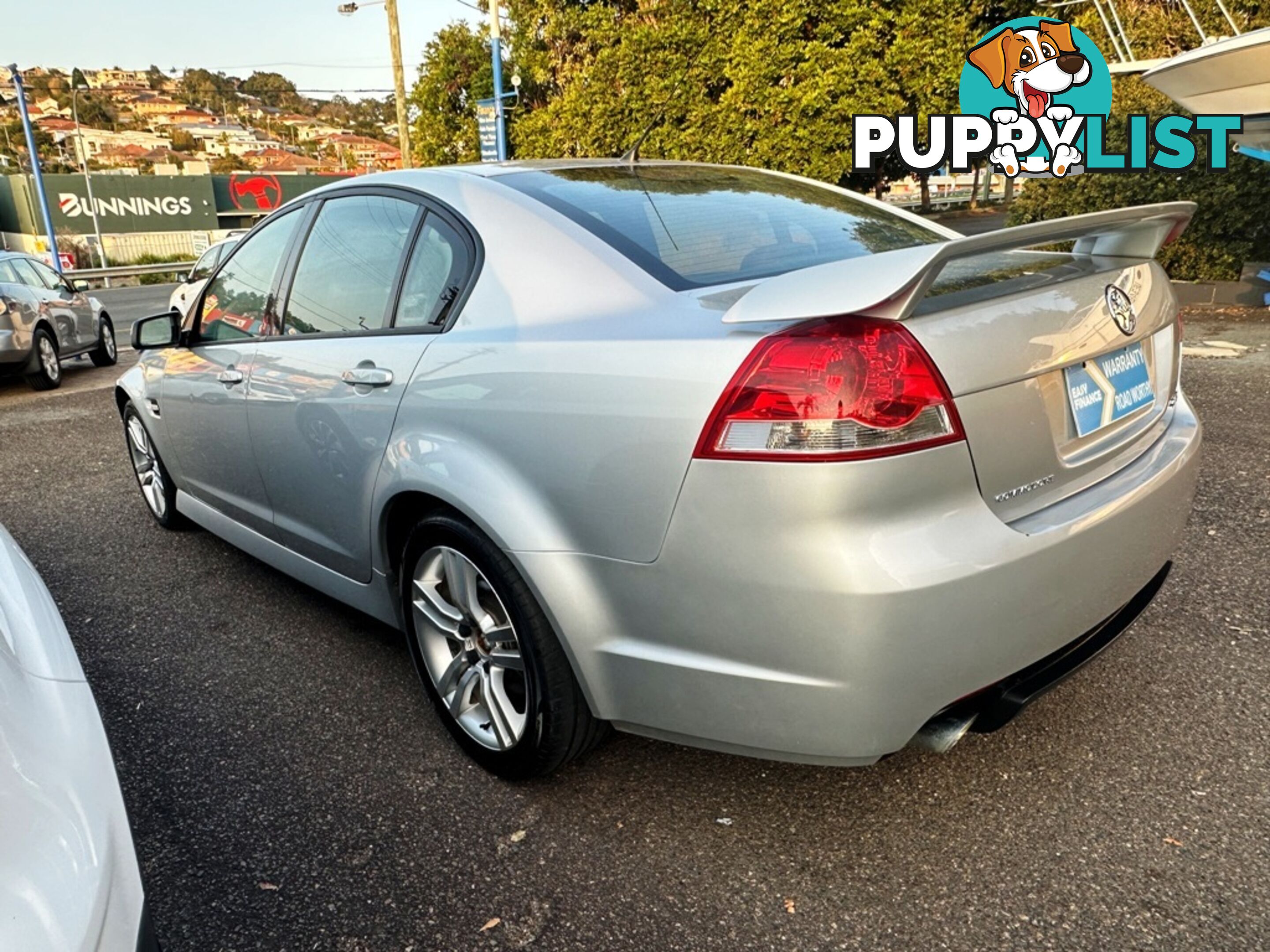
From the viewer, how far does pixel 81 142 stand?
149 feet

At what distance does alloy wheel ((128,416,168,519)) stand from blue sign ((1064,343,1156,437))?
150 inches

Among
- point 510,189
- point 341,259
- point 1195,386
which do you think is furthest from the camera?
point 1195,386

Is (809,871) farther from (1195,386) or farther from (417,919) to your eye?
(1195,386)

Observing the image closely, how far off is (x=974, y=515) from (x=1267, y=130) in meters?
8.67

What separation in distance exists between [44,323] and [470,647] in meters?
9.10

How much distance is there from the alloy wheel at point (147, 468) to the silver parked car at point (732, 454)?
1847 mm

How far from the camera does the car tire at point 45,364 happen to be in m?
9.23

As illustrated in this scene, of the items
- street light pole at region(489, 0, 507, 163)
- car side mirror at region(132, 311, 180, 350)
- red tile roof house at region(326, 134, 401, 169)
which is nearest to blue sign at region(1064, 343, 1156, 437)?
car side mirror at region(132, 311, 180, 350)

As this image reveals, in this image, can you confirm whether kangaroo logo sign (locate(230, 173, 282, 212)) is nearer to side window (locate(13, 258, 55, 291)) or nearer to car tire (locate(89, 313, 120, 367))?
car tire (locate(89, 313, 120, 367))

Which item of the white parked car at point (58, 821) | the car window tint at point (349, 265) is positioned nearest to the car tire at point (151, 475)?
the car window tint at point (349, 265)

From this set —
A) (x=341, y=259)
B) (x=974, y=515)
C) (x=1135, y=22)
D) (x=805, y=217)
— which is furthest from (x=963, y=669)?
(x=1135, y=22)

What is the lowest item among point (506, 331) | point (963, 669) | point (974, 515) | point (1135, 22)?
point (963, 669)

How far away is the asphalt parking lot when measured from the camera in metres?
1.92

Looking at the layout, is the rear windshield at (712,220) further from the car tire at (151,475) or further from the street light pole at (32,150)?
the street light pole at (32,150)
